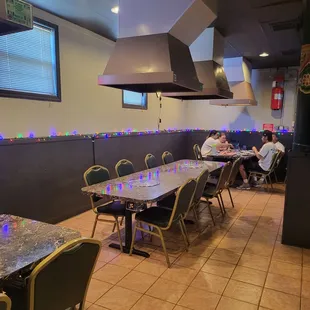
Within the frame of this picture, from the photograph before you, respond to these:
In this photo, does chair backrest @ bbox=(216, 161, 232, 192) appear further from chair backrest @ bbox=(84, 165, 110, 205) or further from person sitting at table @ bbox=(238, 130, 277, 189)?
person sitting at table @ bbox=(238, 130, 277, 189)

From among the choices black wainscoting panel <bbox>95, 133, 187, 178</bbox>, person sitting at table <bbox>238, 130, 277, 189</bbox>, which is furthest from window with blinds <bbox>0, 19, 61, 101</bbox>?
person sitting at table <bbox>238, 130, 277, 189</bbox>

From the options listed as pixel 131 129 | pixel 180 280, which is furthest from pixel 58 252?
pixel 131 129

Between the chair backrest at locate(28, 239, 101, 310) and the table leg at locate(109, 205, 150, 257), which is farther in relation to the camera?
the table leg at locate(109, 205, 150, 257)

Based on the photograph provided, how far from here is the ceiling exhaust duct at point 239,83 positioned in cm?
584

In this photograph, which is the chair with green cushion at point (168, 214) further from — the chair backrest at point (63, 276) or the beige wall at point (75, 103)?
the beige wall at point (75, 103)

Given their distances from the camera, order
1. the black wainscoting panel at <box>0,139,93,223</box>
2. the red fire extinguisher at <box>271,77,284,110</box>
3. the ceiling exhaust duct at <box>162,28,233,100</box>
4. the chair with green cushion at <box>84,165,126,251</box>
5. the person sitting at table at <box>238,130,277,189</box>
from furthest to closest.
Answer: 1. the red fire extinguisher at <box>271,77,284,110</box>
2. the person sitting at table at <box>238,130,277,189</box>
3. the ceiling exhaust duct at <box>162,28,233,100</box>
4. the black wainscoting panel at <box>0,139,93,223</box>
5. the chair with green cushion at <box>84,165,126,251</box>

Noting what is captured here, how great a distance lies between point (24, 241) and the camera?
1599 mm

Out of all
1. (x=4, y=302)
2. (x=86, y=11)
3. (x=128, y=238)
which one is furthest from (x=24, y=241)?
(x=86, y=11)

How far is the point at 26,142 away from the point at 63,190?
91cm

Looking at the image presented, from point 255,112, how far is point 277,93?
28.3 inches

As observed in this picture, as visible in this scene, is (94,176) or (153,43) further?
(94,176)

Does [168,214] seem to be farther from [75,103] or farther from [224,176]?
[75,103]

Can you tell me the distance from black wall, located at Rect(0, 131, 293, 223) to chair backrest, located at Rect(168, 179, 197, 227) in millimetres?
1920

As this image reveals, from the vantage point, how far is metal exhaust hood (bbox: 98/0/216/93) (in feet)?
8.82
